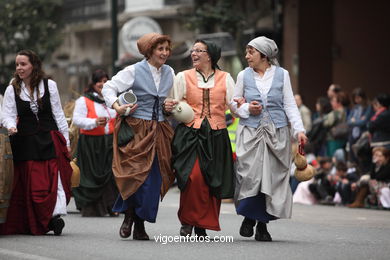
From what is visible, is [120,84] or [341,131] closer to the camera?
[120,84]

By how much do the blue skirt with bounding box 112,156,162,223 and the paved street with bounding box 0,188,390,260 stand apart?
0.96 feet

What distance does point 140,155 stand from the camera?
11.7 meters

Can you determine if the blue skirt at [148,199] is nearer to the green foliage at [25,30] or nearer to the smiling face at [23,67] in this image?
the smiling face at [23,67]

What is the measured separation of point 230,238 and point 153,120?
56.0 inches

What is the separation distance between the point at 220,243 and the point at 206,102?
4.59 ft

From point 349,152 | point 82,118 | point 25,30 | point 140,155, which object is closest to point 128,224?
point 140,155

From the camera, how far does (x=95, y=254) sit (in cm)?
1048

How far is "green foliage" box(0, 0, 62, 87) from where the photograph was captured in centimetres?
3797

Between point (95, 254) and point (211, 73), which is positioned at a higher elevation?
point (211, 73)

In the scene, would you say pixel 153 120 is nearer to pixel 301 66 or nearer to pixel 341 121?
pixel 341 121

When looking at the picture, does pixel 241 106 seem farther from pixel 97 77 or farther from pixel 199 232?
pixel 97 77

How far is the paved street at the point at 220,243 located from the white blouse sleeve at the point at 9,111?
1.15m

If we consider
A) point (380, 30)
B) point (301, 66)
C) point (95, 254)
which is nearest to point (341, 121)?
point (380, 30)

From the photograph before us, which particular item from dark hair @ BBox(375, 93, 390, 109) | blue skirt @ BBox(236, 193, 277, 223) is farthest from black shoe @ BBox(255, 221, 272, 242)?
dark hair @ BBox(375, 93, 390, 109)
